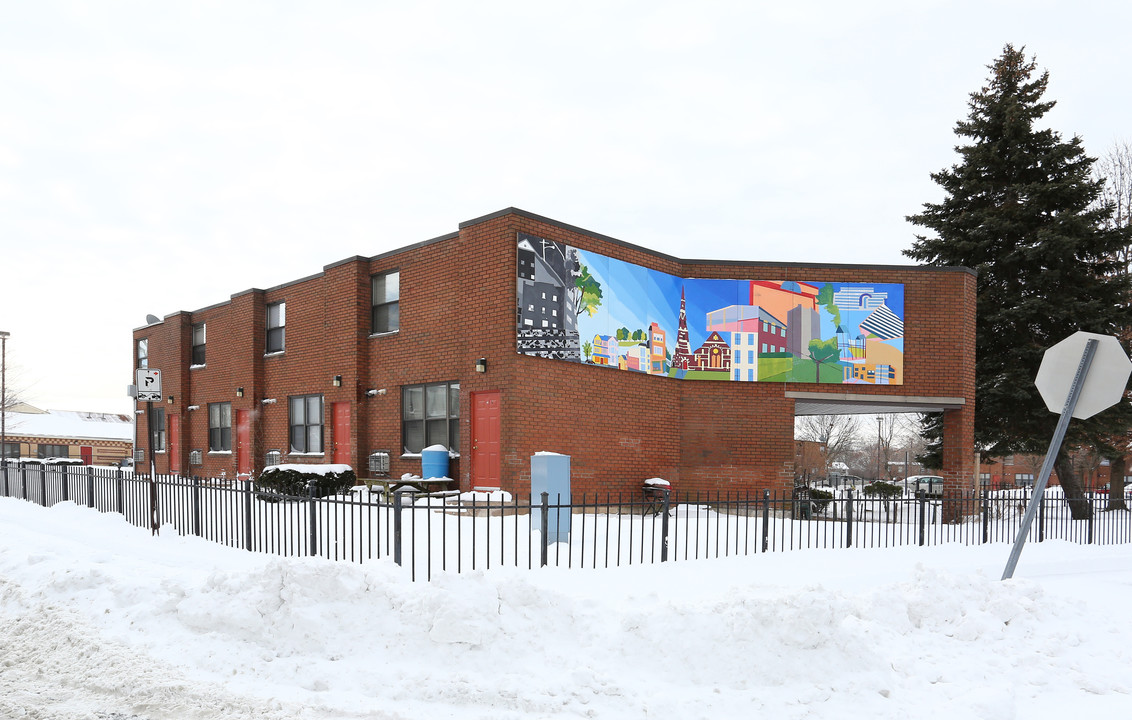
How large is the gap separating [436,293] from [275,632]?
41.7ft

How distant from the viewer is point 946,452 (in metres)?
20.6

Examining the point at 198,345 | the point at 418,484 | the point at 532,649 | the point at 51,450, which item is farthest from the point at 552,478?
the point at 51,450

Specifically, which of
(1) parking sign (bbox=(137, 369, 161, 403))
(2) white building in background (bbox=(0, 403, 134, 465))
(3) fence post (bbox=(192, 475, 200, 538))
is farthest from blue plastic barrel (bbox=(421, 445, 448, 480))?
(2) white building in background (bbox=(0, 403, 134, 465))

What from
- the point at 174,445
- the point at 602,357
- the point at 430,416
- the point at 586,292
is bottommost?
the point at 174,445

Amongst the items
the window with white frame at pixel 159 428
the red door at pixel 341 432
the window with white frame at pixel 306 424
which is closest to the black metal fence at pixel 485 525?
the red door at pixel 341 432

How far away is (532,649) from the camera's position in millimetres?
6730

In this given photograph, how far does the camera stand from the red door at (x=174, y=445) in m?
28.4

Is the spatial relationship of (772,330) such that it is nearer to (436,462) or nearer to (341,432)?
(436,462)

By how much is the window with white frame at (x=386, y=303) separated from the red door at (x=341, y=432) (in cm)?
250

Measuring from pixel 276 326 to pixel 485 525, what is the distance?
1309 cm

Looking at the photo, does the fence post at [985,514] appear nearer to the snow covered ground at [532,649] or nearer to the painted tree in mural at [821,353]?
the snow covered ground at [532,649]

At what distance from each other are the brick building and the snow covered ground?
28.0ft

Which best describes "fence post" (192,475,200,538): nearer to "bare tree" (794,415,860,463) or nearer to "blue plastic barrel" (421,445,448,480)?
"blue plastic barrel" (421,445,448,480)

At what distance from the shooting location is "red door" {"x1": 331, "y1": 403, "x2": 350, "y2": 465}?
21.3 meters
